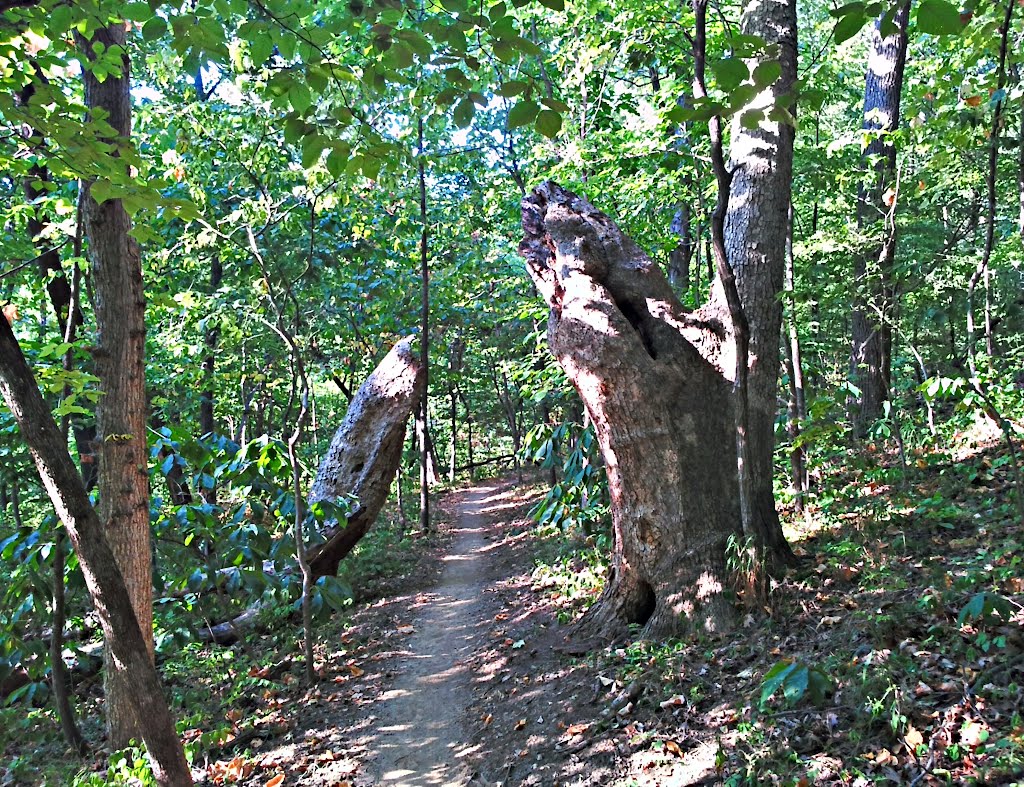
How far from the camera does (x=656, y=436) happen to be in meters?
5.16

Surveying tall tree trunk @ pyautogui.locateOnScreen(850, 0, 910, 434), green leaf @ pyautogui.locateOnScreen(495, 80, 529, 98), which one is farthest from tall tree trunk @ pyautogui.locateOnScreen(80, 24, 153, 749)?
tall tree trunk @ pyautogui.locateOnScreen(850, 0, 910, 434)

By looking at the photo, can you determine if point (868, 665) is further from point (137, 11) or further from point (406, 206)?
point (406, 206)

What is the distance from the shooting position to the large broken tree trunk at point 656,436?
505 cm

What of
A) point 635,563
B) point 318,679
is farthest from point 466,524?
point 635,563

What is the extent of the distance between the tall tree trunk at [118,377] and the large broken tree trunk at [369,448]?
434 cm

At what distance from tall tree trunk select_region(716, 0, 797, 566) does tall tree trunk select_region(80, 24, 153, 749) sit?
171 inches

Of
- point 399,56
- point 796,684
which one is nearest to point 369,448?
point 796,684

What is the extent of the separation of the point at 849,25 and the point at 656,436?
3.56 m

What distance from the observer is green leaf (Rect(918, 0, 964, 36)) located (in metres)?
1.79

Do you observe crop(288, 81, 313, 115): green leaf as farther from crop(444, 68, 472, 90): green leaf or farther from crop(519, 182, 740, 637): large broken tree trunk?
crop(519, 182, 740, 637): large broken tree trunk

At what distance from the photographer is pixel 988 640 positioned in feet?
10.9

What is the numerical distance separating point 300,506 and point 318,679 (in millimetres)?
1637

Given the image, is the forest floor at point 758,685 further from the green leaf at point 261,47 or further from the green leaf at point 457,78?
the green leaf at point 261,47

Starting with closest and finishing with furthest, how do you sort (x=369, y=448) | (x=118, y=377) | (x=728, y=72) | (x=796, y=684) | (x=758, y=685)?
(x=728, y=72) → (x=796, y=684) → (x=758, y=685) → (x=118, y=377) → (x=369, y=448)
